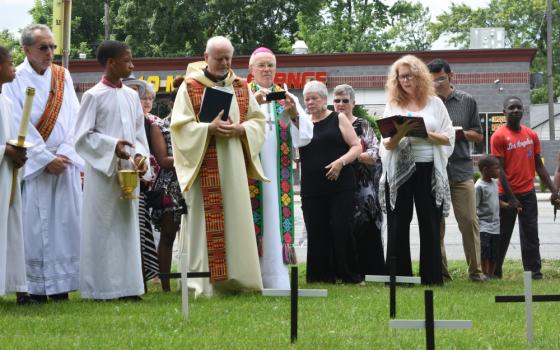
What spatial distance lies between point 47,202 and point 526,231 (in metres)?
5.27

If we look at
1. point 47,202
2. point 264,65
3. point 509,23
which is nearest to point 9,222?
point 47,202

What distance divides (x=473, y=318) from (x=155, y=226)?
156 inches

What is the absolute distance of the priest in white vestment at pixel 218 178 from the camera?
404 inches

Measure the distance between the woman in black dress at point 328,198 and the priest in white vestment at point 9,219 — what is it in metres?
3.46

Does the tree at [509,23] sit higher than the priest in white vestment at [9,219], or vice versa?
the tree at [509,23]

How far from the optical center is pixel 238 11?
194 ft

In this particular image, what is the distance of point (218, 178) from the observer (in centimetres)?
1038

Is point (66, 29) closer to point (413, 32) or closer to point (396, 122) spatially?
point (396, 122)

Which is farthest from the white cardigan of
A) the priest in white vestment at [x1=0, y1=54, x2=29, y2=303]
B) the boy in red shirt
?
the priest in white vestment at [x1=0, y1=54, x2=29, y2=303]

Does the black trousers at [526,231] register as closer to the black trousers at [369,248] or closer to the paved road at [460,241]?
the black trousers at [369,248]

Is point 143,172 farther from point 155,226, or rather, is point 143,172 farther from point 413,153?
point 413,153

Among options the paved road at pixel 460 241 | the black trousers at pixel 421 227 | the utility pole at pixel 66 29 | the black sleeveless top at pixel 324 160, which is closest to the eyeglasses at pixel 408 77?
the black trousers at pixel 421 227

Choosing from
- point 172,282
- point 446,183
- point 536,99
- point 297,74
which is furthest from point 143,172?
point 536,99

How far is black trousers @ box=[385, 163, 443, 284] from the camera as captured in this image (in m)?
11.5
